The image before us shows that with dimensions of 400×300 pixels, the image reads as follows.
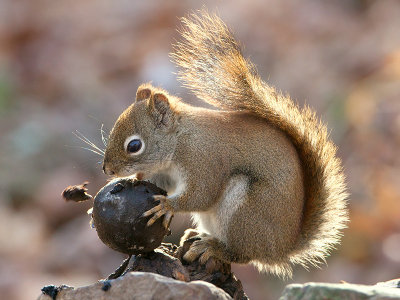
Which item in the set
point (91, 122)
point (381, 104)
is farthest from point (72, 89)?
point (381, 104)

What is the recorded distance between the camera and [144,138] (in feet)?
9.32

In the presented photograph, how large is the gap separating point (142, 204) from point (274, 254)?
665 mm

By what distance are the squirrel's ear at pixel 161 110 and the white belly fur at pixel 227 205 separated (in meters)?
0.36

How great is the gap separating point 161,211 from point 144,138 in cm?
45

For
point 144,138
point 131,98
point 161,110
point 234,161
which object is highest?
point 131,98

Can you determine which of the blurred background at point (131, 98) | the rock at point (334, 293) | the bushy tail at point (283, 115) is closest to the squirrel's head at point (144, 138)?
the bushy tail at point (283, 115)

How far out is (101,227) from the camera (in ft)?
7.86

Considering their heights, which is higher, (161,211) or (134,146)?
(134,146)

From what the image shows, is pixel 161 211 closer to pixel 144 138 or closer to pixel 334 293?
pixel 144 138

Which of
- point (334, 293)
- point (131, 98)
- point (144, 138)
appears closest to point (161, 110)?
point (144, 138)

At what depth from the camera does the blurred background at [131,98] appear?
4711 mm

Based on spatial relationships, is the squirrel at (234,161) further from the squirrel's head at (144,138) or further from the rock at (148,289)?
the rock at (148,289)

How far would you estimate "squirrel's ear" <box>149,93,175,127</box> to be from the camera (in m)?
2.86

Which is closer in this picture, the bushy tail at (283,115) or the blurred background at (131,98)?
the bushy tail at (283,115)
